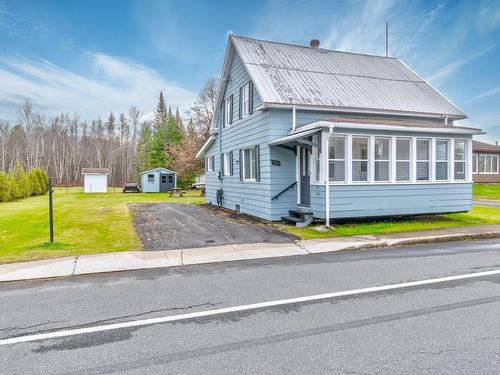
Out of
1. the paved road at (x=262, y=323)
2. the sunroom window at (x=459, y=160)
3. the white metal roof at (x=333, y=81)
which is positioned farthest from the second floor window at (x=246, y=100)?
the paved road at (x=262, y=323)

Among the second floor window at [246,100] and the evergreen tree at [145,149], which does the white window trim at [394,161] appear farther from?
the evergreen tree at [145,149]

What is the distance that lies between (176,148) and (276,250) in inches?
1463

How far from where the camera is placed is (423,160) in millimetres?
12906

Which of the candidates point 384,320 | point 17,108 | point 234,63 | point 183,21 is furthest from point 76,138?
point 384,320

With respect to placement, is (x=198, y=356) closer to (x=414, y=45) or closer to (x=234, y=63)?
(x=234, y=63)

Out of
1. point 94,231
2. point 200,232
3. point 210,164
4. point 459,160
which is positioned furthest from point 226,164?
point 459,160

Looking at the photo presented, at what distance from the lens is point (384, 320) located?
14.1 ft

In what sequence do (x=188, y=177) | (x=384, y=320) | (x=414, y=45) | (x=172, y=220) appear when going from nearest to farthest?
(x=384, y=320) < (x=172, y=220) < (x=414, y=45) < (x=188, y=177)

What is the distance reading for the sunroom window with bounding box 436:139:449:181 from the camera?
13.2 metres

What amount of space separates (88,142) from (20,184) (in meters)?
42.0

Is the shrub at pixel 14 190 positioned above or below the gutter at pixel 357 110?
below

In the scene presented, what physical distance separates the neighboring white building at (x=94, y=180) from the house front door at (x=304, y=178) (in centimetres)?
3363

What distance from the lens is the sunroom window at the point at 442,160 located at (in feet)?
43.2

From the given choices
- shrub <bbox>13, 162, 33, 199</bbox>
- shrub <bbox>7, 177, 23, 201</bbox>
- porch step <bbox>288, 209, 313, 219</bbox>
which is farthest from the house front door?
shrub <bbox>13, 162, 33, 199</bbox>
